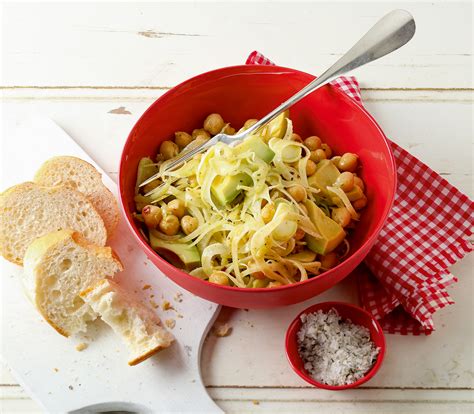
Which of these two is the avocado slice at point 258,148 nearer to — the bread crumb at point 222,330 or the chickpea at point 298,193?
the chickpea at point 298,193

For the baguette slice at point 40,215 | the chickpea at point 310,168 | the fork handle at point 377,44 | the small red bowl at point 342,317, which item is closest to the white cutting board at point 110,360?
the baguette slice at point 40,215

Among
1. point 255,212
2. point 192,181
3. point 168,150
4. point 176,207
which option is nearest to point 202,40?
point 168,150

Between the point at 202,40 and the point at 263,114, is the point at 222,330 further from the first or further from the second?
the point at 202,40

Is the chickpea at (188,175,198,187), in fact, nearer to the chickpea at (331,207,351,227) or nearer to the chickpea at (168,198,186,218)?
the chickpea at (168,198,186,218)

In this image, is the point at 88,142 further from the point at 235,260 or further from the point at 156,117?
the point at 235,260

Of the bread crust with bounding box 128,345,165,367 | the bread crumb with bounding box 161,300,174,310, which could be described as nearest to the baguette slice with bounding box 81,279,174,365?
the bread crust with bounding box 128,345,165,367

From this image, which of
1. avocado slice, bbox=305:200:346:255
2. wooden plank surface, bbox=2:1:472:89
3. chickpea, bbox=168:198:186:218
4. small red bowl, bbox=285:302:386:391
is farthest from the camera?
wooden plank surface, bbox=2:1:472:89
